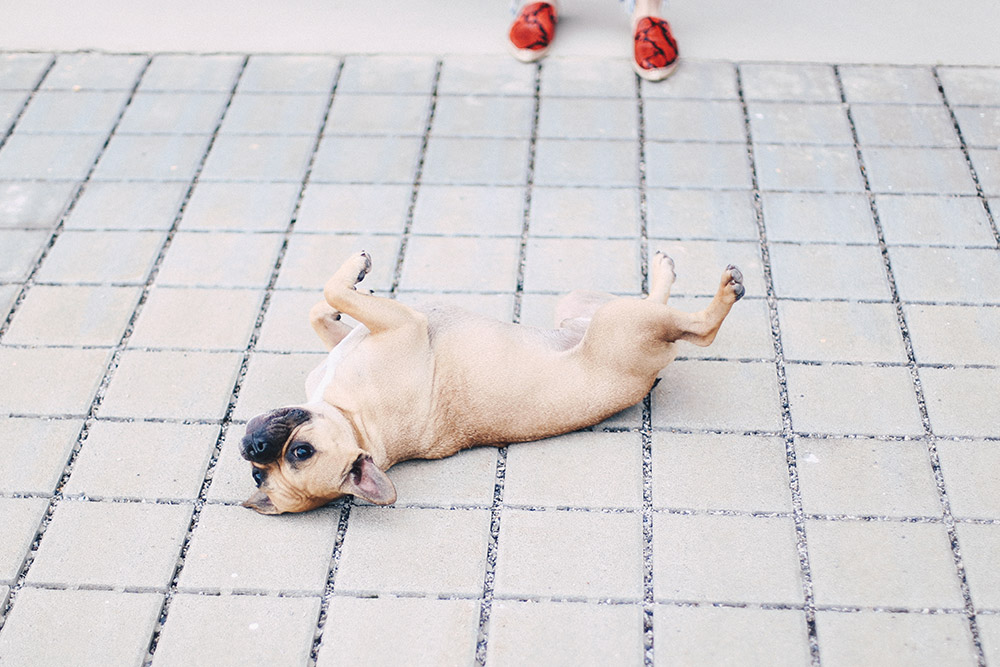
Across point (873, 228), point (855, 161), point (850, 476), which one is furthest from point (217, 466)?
point (855, 161)

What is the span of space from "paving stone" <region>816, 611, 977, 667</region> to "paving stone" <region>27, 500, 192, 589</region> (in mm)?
2322

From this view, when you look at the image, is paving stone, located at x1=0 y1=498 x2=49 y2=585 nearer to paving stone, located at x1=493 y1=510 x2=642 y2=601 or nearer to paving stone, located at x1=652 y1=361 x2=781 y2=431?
paving stone, located at x1=493 y1=510 x2=642 y2=601

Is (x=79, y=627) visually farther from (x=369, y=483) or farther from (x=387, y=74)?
(x=387, y=74)

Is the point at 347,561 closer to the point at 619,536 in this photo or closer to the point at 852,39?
the point at 619,536

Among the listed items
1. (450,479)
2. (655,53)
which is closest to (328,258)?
(450,479)

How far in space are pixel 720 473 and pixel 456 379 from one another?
1.08 m

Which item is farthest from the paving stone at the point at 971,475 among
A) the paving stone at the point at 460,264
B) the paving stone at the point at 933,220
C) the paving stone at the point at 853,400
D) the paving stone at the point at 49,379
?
the paving stone at the point at 49,379

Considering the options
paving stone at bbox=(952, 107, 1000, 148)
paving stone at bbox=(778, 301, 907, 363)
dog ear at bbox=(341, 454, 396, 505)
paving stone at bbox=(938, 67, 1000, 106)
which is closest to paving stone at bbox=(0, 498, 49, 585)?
dog ear at bbox=(341, 454, 396, 505)

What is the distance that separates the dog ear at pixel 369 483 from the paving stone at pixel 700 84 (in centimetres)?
317

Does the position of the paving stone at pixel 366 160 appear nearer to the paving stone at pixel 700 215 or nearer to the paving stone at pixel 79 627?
the paving stone at pixel 700 215

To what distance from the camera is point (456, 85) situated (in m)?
5.76

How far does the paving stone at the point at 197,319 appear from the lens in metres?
4.33

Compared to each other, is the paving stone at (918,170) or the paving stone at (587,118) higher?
the paving stone at (918,170)

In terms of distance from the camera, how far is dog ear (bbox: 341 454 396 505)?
3311mm
